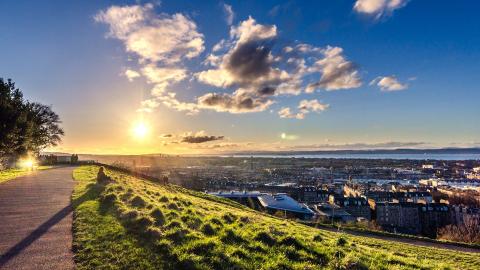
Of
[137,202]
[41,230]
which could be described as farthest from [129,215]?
[137,202]

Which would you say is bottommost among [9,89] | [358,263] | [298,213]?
[298,213]

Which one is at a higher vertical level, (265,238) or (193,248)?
(193,248)

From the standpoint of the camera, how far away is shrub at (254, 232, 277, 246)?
13228mm

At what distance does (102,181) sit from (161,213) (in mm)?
17799

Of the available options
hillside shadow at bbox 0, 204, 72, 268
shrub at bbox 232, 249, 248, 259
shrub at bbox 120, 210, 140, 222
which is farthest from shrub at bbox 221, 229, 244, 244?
hillside shadow at bbox 0, 204, 72, 268

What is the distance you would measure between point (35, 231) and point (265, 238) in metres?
9.24

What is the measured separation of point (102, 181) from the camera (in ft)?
107

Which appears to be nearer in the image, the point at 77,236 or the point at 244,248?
the point at 244,248

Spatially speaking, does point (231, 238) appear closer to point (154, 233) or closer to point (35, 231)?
point (154, 233)

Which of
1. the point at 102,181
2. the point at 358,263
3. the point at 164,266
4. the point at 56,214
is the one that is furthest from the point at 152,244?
the point at 102,181

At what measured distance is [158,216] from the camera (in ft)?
55.3

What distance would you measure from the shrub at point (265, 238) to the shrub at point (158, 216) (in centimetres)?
436

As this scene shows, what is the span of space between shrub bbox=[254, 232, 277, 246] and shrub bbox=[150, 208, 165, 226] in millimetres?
4356

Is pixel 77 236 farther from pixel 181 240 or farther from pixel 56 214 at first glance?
pixel 56 214
